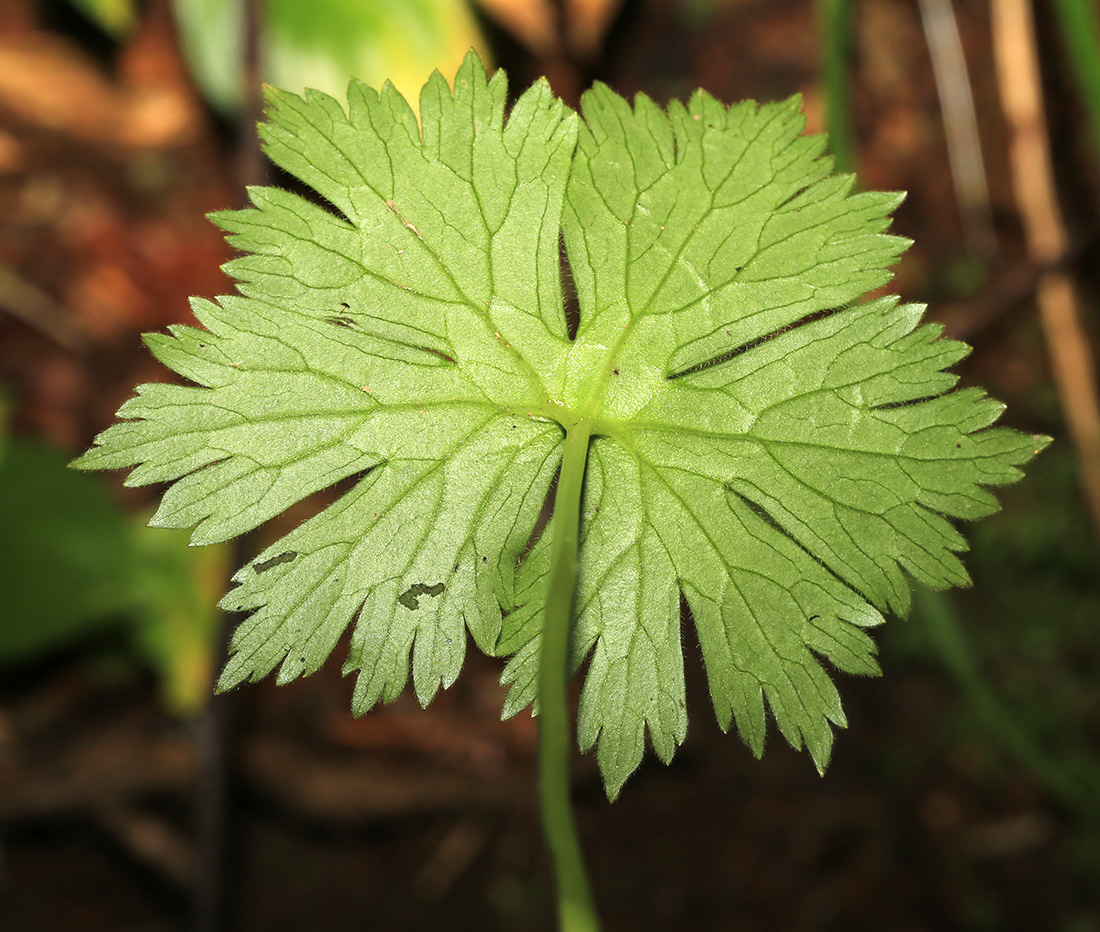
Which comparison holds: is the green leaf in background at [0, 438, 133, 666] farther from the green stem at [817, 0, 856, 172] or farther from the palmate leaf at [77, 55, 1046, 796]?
the green stem at [817, 0, 856, 172]

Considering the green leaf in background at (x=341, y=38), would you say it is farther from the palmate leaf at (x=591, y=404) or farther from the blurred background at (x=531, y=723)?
the palmate leaf at (x=591, y=404)

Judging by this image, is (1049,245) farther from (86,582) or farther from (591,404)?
(86,582)

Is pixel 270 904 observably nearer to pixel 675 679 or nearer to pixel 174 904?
pixel 174 904

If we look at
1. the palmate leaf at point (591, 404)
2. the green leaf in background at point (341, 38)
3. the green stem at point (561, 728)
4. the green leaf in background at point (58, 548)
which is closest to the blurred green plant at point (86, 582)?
the green leaf in background at point (58, 548)

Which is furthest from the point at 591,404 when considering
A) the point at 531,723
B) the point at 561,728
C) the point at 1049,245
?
the point at 1049,245

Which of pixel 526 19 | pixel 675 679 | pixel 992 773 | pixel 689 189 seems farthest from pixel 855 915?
pixel 526 19

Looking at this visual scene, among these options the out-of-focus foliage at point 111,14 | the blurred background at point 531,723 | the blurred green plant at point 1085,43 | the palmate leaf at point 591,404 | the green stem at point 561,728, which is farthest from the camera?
the out-of-focus foliage at point 111,14

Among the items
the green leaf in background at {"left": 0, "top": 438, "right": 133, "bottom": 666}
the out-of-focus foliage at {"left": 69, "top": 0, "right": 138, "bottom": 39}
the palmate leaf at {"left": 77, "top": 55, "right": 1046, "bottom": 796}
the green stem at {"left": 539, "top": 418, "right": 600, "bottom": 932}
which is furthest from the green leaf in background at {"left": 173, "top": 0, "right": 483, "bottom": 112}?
the green stem at {"left": 539, "top": 418, "right": 600, "bottom": 932}
